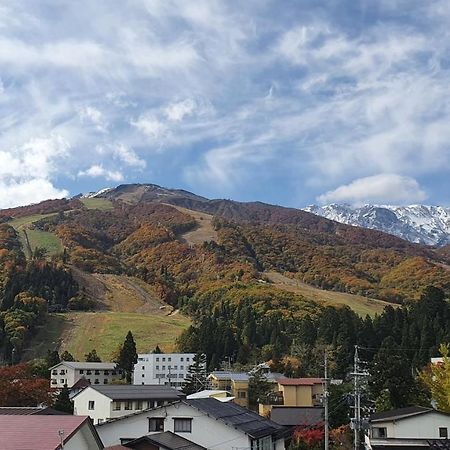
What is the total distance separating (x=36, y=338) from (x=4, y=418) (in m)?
79.8

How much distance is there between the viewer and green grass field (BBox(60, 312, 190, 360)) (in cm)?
8881

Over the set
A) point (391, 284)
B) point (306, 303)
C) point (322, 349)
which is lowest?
point (322, 349)

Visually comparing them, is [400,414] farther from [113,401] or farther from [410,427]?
[113,401]

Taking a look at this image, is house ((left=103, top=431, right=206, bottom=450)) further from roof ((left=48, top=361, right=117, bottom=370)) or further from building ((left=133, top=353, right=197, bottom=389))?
roof ((left=48, top=361, right=117, bottom=370))

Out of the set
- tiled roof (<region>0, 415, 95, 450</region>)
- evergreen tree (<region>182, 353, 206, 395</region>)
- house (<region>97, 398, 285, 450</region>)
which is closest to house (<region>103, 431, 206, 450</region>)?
house (<region>97, 398, 285, 450</region>)

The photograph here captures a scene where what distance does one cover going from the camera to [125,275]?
150500mm

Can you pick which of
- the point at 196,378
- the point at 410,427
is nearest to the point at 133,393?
the point at 410,427

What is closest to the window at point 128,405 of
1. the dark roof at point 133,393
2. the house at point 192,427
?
the dark roof at point 133,393

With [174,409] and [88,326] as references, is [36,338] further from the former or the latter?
[174,409]

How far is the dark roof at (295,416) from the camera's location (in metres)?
37.8

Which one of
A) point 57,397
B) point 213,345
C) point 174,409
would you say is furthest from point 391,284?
point 174,409

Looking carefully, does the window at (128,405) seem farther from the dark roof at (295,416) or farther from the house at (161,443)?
the house at (161,443)

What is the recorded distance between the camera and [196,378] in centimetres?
5775

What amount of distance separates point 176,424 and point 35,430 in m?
11.0
